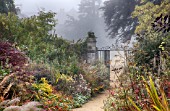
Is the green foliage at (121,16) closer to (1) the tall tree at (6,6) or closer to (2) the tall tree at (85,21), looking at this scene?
(1) the tall tree at (6,6)

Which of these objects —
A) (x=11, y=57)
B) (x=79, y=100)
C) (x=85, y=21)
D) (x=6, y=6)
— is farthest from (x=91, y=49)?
(x=85, y=21)

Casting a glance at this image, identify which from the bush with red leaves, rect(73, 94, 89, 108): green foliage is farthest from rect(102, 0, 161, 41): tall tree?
the bush with red leaves

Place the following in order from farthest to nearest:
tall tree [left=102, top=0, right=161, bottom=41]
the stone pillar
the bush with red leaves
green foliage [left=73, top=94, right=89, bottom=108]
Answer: tall tree [left=102, top=0, right=161, bottom=41] < the stone pillar < green foliage [left=73, top=94, right=89, bottom=108] < the bush with red leaves

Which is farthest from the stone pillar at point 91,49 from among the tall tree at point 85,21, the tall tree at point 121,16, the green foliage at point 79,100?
the tall tree at point 85,21

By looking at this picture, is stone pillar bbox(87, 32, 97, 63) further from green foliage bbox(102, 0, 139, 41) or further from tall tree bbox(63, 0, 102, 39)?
tall tree bbox(63, 0, 102, 39)

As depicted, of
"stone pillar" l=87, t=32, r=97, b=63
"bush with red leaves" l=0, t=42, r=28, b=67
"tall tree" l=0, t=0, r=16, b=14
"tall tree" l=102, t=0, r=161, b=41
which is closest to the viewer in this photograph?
"bush with red leaves" l=0, t=42, r=28, b=67

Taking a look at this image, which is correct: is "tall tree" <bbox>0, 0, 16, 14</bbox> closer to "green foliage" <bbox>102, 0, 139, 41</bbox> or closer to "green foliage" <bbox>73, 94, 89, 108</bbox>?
"green foliage" <bbox>102, 0, 139, 41</bbox>

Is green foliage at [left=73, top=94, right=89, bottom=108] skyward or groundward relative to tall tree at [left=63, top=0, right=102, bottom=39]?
groundward

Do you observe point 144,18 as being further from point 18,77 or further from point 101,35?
point 101,35

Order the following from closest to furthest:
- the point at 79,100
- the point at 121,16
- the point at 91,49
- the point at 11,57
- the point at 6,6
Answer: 1. the point at 11,57
2. the point at 79,100
3. the point at 91,49
4. the point at 6,6
5. the point at 121,16

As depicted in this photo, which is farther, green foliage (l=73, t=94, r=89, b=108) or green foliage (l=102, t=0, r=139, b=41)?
green foliage (l=102, t=0, r=139, b=41)

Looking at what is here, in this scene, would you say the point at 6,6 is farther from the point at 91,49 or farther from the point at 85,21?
the point at 85,21

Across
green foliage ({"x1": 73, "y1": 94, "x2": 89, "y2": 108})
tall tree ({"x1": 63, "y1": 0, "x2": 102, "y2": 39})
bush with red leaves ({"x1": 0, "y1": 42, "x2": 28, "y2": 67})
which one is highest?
tall tree ({"x1": 63, "y1": 0, "x2": 102, "y2": 39})

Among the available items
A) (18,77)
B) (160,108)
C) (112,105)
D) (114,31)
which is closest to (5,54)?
(18,77)
